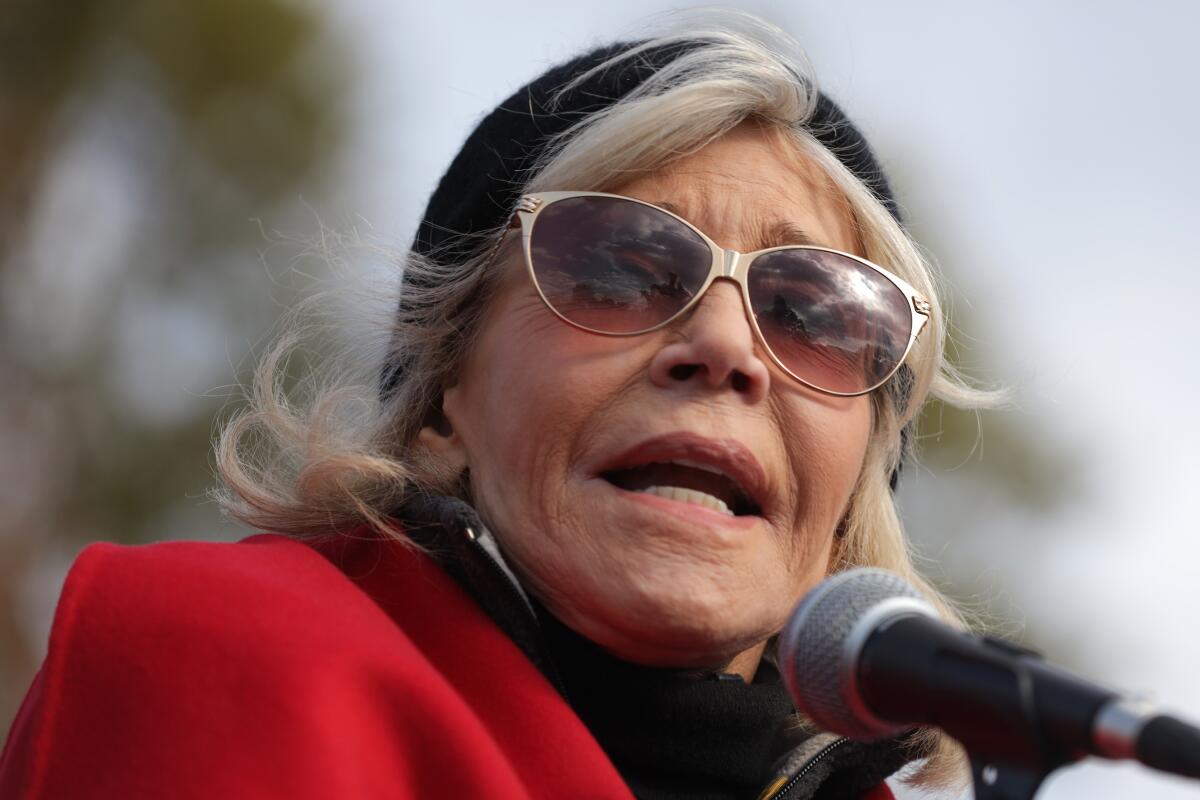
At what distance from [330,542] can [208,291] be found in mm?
9265

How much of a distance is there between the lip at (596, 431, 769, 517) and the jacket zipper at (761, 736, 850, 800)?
1.52 ft

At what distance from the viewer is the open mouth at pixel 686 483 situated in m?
2.39

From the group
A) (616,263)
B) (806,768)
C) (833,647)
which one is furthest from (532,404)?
(833,647)

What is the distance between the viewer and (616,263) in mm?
2494

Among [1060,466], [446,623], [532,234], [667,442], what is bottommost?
[1060,466]

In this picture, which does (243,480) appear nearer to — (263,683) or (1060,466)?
(263,683)

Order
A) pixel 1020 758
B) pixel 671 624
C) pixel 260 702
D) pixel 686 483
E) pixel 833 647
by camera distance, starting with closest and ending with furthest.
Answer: pixel 1020 758 < pixel 833 647 < pixel 260 702 < pixel 671 624 < pixel 686 483

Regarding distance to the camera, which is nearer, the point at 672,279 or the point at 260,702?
the point at 260,702

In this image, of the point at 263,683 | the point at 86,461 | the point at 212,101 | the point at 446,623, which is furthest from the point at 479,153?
the point at 212,101

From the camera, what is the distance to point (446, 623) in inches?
89.3

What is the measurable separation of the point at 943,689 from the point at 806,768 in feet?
3.35

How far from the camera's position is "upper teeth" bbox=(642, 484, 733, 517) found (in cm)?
238

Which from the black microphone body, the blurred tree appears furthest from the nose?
the blurred tree

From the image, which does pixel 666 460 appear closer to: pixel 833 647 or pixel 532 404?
pixel 532 404
